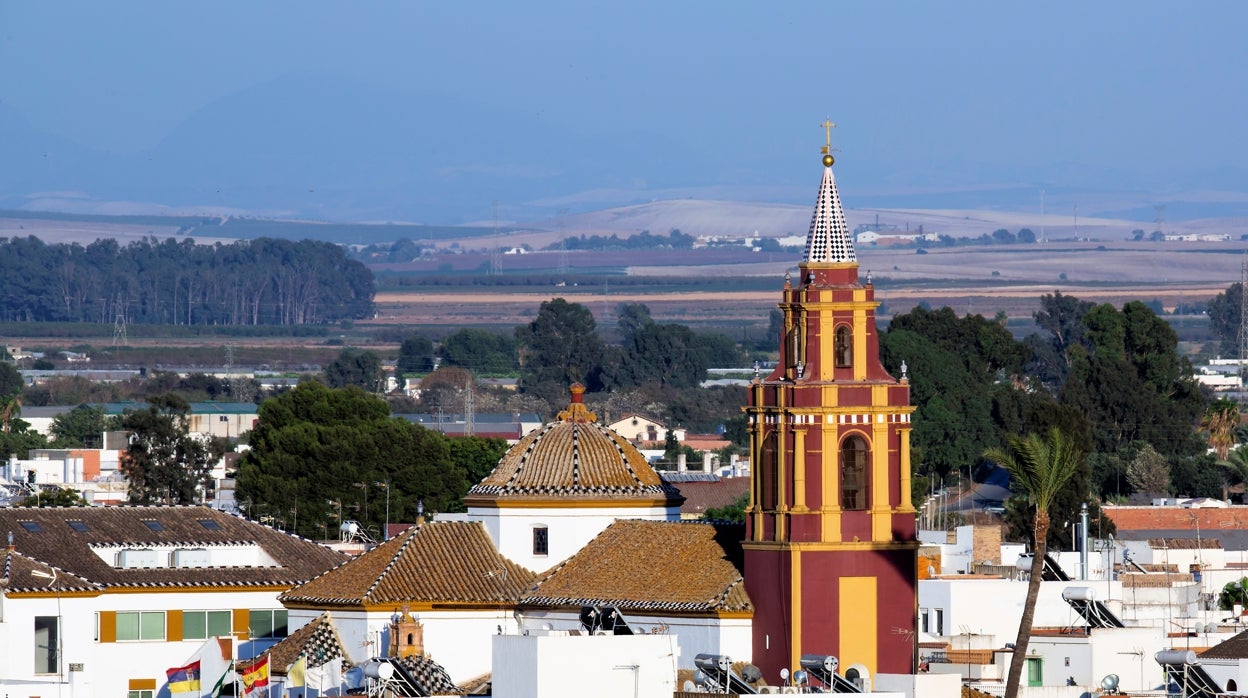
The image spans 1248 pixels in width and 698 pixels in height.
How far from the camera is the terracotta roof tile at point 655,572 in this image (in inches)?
2076

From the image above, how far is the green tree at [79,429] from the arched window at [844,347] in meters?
93.1

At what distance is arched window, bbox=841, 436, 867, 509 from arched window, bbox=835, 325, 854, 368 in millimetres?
1196

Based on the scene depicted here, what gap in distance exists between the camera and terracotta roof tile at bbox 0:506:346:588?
188 ft

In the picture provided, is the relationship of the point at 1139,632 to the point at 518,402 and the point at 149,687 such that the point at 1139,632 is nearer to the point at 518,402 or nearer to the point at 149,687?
the point at 149,687

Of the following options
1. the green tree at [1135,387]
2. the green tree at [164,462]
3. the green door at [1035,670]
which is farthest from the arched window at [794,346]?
the green tree at [1135,387]

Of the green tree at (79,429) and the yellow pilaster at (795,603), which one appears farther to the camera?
the green tree at (79,429)

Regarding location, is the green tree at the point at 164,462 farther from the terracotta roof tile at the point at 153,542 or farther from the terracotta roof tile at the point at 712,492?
the terracotta roof tile at the point at 153,542

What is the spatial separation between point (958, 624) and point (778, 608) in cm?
603

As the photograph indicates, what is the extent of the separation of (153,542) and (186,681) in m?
12.3

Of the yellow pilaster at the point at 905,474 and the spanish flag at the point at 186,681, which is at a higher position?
the yellow pilaster at the point at 905,474

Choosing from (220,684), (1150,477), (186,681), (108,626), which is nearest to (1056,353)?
(1150,477)

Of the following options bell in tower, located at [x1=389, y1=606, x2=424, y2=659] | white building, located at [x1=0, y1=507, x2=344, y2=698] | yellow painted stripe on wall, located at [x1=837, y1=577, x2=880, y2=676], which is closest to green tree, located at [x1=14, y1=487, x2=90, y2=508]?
white building, located at [x1=0, y1=507, x2=344, y2=698]

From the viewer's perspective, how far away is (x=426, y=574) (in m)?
55.4

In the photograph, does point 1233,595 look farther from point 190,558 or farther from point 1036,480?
point 1036,480
